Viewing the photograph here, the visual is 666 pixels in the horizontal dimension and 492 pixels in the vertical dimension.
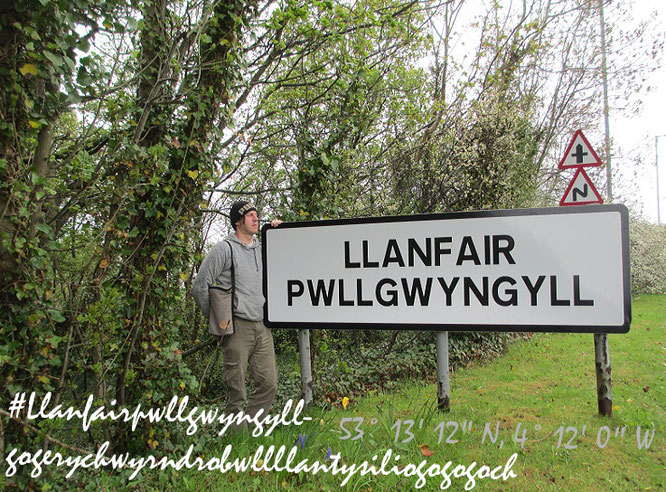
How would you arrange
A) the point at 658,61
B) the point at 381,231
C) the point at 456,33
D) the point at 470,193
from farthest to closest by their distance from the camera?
the point at 658,61 → the point at 456,33 → the point at 470,193 → the point at 381,231

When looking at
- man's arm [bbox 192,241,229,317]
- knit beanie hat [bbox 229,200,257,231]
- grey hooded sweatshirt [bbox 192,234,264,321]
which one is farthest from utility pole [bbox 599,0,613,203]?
man's arm [bbox 192,241,229,317]

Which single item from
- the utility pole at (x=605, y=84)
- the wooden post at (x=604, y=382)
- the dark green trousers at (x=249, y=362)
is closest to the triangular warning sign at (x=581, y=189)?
the wooden post at (x=604, y=382)

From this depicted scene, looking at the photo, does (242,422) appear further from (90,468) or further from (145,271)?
(145,271)

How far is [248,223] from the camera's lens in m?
3.78

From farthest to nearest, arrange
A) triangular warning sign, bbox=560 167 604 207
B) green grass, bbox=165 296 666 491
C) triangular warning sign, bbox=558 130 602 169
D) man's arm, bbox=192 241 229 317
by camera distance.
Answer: triangular warning sign, bbox=558 130 602 169 < triangular warning sign, bbox=560 167 604 207 < man's arm, bbox=192 241 229 317 < green grass, bbox=165 296 666 491

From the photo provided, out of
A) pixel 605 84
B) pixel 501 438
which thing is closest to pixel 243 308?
pixel 501 438

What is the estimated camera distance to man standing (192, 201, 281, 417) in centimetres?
354

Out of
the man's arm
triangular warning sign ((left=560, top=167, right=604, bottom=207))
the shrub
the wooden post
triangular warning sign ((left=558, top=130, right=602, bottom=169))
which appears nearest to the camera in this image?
the man's arm

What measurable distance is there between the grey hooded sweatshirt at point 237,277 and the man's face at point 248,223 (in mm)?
93

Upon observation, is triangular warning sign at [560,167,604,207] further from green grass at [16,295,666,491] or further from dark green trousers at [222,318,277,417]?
dark green trousers at [222,318,277,417]

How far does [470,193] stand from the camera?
776cm

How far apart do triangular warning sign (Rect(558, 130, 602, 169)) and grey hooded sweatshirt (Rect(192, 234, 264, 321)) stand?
14.0 feet

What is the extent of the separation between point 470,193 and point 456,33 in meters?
5.79

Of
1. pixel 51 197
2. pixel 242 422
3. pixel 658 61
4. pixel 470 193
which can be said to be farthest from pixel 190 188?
pixel 658 61
